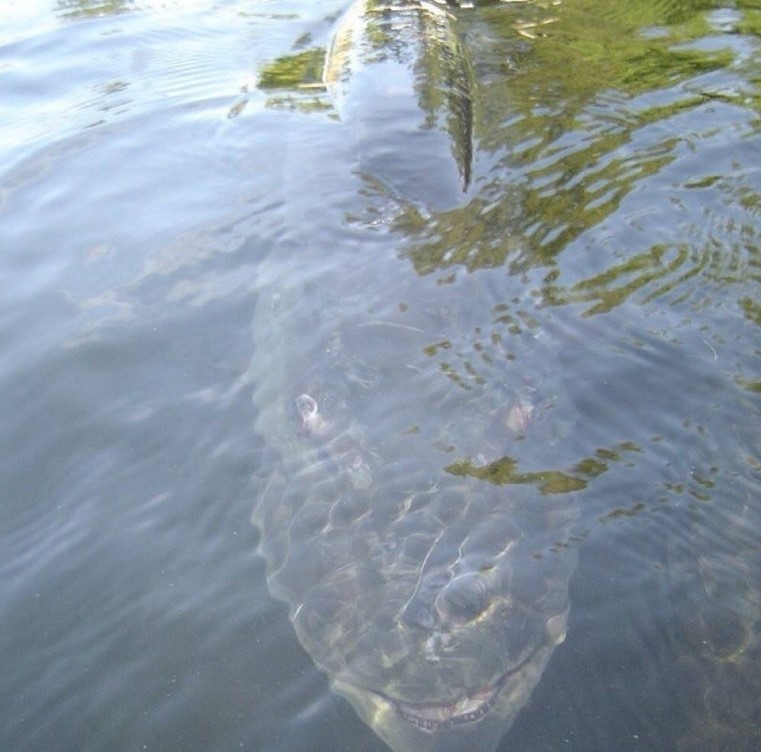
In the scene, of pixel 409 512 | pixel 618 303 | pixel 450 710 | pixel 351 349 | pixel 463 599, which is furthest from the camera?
pixel 618 303

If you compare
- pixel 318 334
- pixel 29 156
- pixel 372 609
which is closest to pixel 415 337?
pixel 318 334

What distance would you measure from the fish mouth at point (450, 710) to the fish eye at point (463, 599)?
0.24m

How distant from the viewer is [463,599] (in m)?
3.19

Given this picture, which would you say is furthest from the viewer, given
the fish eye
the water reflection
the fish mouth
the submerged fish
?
the water reflection

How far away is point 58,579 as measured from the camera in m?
3.68

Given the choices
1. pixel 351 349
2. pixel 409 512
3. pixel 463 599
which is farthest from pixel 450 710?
pixel 351 349

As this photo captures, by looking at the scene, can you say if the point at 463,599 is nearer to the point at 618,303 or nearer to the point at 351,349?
the point at 351,349

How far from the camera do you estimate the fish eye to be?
3156 millimetres

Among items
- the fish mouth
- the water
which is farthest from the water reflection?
the fish mouth

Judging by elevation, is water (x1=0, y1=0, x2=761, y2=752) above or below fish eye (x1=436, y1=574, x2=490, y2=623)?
below

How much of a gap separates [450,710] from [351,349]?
1.79 meters

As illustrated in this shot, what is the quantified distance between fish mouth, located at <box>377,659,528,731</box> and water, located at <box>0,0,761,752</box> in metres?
0.12

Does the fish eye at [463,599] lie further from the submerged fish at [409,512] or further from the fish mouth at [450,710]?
the fish mouth at [450,710]

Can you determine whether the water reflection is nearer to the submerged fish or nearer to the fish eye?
the submerged fish
